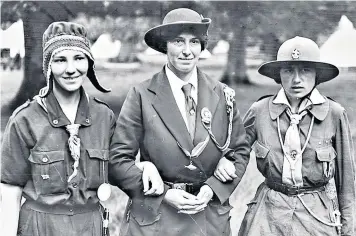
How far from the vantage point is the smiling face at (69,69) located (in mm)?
2029

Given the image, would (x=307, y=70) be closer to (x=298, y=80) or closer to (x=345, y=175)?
(x=298, y=80)

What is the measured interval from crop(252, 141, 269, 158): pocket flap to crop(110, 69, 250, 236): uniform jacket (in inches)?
3.9

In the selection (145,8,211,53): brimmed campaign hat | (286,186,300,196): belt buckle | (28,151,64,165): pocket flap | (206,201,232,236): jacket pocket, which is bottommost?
(206,201,232,236): jacket pocket

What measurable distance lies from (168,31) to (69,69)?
431 millimetres

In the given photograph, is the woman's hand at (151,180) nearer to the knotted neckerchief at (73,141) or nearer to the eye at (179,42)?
the knotted neckerchief at (73,141)

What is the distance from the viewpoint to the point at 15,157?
6.61ft

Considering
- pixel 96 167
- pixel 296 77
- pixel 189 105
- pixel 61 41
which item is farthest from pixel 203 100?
pixel 61 41

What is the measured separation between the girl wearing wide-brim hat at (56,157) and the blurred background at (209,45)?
12.7 inches

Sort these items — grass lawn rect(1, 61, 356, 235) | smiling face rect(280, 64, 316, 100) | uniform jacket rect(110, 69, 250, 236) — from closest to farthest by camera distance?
uniform jacket rect(110, 69, 250, 236), smiling face rect(280, 64, 316, 100), grass lawn rect(1, 61, 356, 235)

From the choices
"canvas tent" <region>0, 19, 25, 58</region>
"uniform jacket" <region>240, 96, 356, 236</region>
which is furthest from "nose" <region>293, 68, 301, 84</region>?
"canvas tent" <region>0, 19, 25, 58</region>

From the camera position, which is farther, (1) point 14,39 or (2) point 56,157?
(1) point 14,39

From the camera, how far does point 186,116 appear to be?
2154mm

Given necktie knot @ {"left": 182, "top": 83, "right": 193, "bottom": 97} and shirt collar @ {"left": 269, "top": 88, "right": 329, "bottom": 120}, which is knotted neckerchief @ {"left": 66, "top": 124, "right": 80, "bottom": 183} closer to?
necktie knot @ {"left": 182, "top": 83, "right": 193, "bottom": 97}

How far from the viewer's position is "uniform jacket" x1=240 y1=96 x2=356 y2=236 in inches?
86.1
